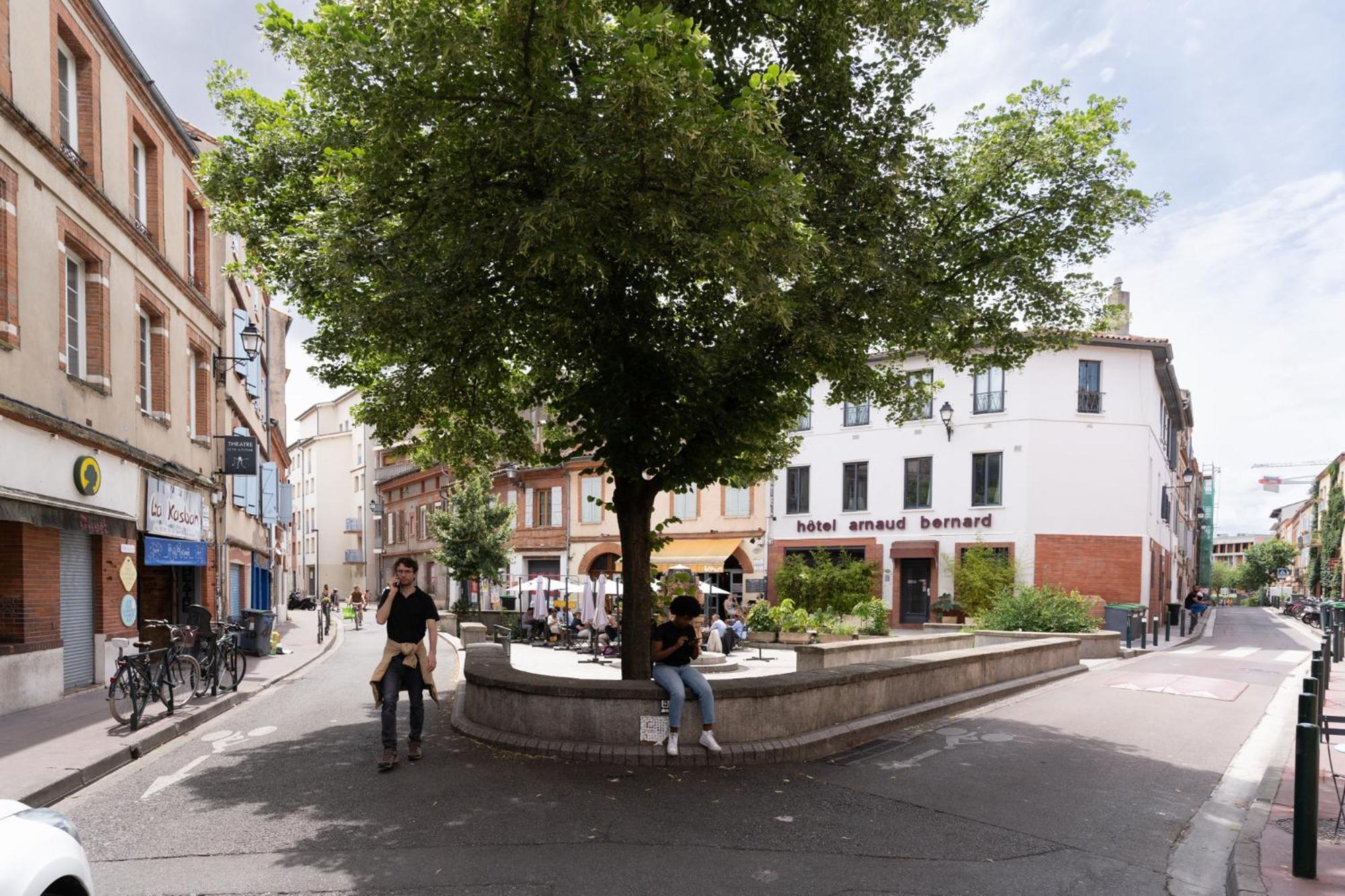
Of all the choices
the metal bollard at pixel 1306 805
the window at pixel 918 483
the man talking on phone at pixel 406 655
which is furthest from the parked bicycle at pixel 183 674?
the window at pixel 918 483

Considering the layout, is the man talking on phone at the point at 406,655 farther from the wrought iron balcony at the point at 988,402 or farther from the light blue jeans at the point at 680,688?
the wrought iron balcony at the point at 988,402

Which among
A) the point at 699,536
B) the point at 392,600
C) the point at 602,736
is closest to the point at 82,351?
Answer: the point at 392,600

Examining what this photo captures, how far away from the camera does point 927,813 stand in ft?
21.7

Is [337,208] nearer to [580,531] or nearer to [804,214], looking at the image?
[804,214]

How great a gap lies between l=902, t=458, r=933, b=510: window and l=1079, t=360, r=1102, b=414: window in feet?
17.5

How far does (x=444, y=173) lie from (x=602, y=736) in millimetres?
5171

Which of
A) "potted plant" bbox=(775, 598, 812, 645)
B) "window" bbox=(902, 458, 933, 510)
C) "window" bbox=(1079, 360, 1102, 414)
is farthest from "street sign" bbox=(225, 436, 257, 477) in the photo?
"window" bbox=(1079, 360, 1102, 414)

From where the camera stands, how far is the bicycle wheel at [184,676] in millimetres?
11586

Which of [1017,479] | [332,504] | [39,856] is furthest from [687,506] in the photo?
[332,504]

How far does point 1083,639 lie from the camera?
20172mm

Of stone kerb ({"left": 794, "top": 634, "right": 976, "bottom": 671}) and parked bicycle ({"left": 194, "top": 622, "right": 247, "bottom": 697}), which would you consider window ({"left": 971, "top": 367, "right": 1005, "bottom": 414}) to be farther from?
parked bicycle ({"left": 194, "top": 622, "right": 247, "bottom": 697})

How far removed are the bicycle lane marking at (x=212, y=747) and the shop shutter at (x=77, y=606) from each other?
168 inches

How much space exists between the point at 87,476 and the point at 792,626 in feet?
54.9

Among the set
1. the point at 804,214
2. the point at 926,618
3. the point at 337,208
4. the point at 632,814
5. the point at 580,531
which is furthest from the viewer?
the point at 580,531
